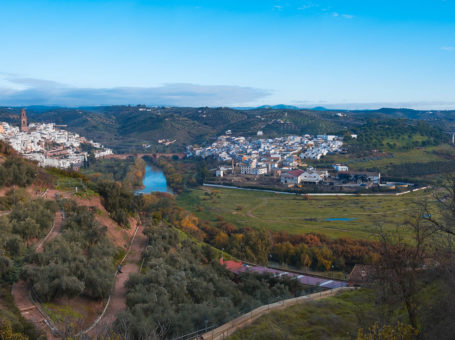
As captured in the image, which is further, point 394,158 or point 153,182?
point 394,158

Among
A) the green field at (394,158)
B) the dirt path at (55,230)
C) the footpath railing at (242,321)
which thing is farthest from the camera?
the green field at (394,158)

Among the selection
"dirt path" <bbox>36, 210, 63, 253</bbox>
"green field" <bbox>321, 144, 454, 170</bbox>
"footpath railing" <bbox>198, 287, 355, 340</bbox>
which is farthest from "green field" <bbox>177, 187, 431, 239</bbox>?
"dirt path" <bbox>36, 210, 63, 253</bbox>

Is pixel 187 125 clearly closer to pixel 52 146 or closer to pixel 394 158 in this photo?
pixel 52 146

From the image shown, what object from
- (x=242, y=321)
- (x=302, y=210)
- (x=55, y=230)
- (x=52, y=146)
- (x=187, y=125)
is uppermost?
(x=187, y=125)

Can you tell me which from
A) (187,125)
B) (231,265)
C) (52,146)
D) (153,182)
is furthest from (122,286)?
(187,125)

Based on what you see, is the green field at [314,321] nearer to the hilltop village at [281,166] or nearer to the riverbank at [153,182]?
the riverbank at [153,182]

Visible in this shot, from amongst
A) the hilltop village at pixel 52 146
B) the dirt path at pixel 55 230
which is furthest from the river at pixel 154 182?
the dirt path at pixel 55 230

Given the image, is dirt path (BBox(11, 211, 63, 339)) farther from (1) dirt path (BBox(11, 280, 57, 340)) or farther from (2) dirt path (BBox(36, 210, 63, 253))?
(2) dirt path (BBox(36, 210, 63, 253))
